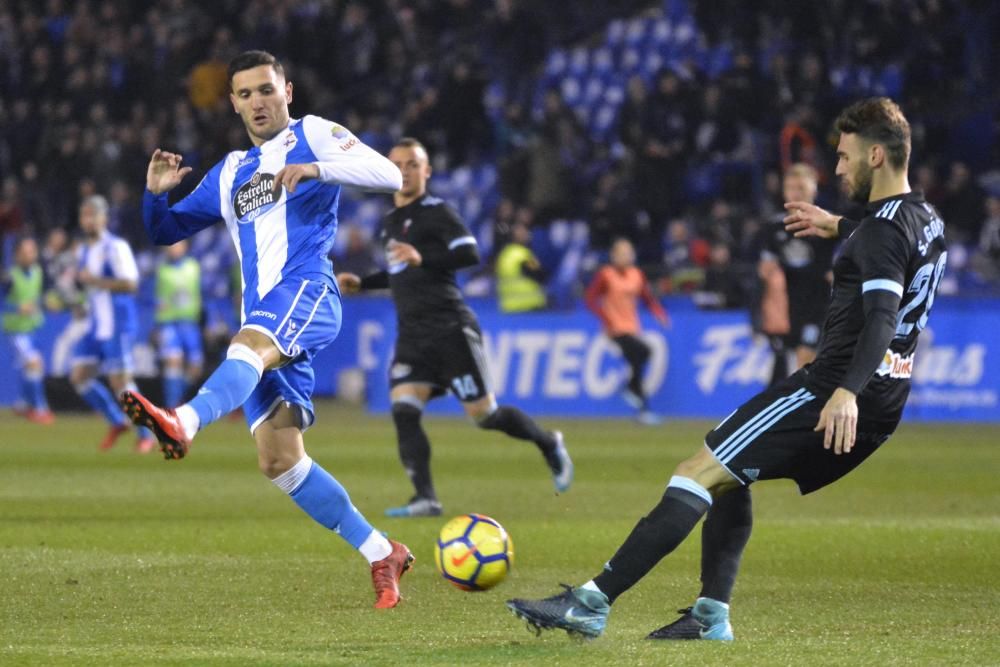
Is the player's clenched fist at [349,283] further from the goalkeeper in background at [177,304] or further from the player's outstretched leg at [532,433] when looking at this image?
the goalkeeper in background at [177,304]

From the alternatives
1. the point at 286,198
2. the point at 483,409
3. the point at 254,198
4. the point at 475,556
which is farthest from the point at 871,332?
→ the point at 483,409

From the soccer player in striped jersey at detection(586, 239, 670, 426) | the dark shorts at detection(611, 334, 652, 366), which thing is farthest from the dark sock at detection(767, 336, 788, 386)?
the soccer player in striped jersey at detection(586, 239, 670, 426)

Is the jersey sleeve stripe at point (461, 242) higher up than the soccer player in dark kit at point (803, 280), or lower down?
higher up

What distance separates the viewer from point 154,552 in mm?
8938

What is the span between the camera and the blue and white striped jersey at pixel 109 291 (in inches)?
663

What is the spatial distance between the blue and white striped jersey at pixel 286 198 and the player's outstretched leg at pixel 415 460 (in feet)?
12.2

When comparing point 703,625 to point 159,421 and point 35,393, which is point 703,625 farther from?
point 35,393

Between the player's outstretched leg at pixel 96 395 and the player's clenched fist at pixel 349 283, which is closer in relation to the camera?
the player's clenched fist at pixel 349 283

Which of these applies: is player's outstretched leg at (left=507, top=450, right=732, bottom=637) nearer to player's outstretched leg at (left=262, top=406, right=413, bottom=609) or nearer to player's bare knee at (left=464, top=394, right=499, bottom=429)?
player's outstretched leg at (left=262, top=406, right=413, bottom=609)

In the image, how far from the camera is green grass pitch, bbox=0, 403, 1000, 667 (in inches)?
231

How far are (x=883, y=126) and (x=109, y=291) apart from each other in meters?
12.5

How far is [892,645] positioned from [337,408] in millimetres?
18006

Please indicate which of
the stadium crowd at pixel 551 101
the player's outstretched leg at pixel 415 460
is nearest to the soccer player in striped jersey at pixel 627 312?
the stadium crowd at pixel 551 101

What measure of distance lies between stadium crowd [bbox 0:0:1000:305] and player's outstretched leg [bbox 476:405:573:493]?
9470mm
